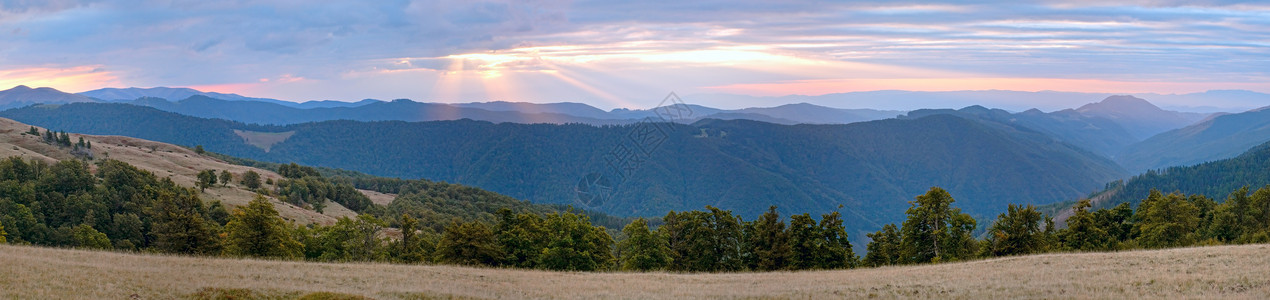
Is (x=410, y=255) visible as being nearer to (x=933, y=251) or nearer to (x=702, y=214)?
(x=702, y=214)

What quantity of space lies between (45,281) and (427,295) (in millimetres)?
13975

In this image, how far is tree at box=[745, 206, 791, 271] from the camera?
5566cm

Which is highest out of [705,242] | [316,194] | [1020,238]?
[1020,238]

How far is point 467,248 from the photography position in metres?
53.5

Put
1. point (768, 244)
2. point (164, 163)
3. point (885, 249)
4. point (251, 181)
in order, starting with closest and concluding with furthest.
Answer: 1. point (768, 244)
2. point (885, 249)
3. point (251, 181)
4. point (164, 163)

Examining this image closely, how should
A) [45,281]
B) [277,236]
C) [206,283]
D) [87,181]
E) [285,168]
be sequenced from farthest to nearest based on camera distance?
[285,168] < [87,181] < [277,236] < [206,283] < [45,281]

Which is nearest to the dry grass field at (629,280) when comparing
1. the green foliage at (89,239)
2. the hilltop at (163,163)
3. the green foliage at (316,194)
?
the green foliage at (89,239)

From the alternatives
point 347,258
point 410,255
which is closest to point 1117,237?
point 410,255

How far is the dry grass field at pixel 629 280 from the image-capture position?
→ 26688 mm

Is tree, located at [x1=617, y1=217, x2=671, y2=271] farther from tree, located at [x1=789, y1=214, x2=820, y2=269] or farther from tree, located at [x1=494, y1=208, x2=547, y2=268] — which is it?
tree, located at [x1=789, y1=214, x2=820, y2=269]

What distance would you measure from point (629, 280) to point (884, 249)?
108 ft

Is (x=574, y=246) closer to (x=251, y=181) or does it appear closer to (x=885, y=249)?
(x=885, y=249)

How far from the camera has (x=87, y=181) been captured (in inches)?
4038

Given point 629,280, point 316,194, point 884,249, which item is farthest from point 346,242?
point 316,194
